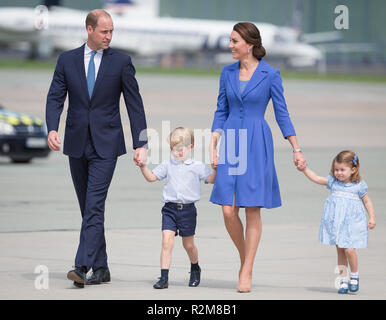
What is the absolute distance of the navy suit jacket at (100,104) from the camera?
729 cm

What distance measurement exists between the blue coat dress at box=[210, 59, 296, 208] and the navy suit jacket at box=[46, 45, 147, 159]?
0.68m

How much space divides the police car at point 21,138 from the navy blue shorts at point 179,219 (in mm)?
11516

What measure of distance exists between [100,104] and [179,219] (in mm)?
1006

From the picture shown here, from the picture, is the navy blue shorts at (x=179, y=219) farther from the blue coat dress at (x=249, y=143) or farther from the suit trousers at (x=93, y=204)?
the suit trousers at (x=93, y=204)

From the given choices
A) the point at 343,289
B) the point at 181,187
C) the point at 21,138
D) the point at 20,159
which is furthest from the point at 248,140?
the point at 20,159

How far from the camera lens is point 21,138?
18375mm

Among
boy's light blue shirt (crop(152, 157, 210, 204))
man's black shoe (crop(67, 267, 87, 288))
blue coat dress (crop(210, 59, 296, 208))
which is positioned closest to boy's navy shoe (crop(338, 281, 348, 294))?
blue coat dress (crop(210, 59, 296, 208))

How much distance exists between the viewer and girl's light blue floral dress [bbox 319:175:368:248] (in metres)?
6.95

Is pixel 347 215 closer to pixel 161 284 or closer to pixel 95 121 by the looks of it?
pixel 161 284

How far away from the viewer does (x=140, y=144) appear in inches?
284

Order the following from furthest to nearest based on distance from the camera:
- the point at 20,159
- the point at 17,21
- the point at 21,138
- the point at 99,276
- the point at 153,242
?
the point at 17,21, the point at 20,159, the point at 21,138, the point at 153,242, the point at 99,276

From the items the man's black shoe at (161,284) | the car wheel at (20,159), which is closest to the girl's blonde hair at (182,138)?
the man's black shoe at (161,284)

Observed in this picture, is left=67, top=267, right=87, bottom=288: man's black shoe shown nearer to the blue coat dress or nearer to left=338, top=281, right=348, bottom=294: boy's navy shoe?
the blue coat dress
